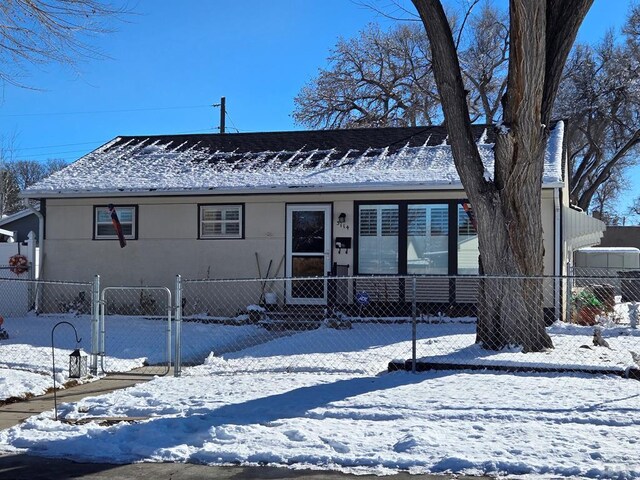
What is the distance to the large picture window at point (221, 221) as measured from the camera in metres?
15.6

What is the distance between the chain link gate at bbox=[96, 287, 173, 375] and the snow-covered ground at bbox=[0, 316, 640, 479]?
0.34 m

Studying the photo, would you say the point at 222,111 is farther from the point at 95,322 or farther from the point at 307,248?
the point at 95,322

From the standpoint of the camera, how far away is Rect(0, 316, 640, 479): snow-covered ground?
17.8ft

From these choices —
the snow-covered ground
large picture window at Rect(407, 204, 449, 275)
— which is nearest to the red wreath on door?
the snow-covered ground

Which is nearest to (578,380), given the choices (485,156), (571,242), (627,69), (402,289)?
(402,289)

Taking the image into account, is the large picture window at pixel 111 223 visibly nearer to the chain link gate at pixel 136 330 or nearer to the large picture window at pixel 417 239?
the chain link gate at pixel 136 330

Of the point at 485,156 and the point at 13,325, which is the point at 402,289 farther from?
the point at 13,325

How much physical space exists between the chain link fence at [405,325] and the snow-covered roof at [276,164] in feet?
7.45

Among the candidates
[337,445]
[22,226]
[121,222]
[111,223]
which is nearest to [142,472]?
[337,445]

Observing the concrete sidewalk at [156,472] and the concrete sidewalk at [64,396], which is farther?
the concrete sidewalk at [64,396]

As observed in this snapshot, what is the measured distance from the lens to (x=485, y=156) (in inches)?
594

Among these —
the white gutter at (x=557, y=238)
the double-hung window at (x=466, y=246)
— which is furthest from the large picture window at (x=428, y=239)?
the white gutter at (x=557, y=238)

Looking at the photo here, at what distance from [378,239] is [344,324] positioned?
243 cm

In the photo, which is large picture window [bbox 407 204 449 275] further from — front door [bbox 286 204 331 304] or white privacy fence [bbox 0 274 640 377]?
front door [bbox 286 204 331 304]
